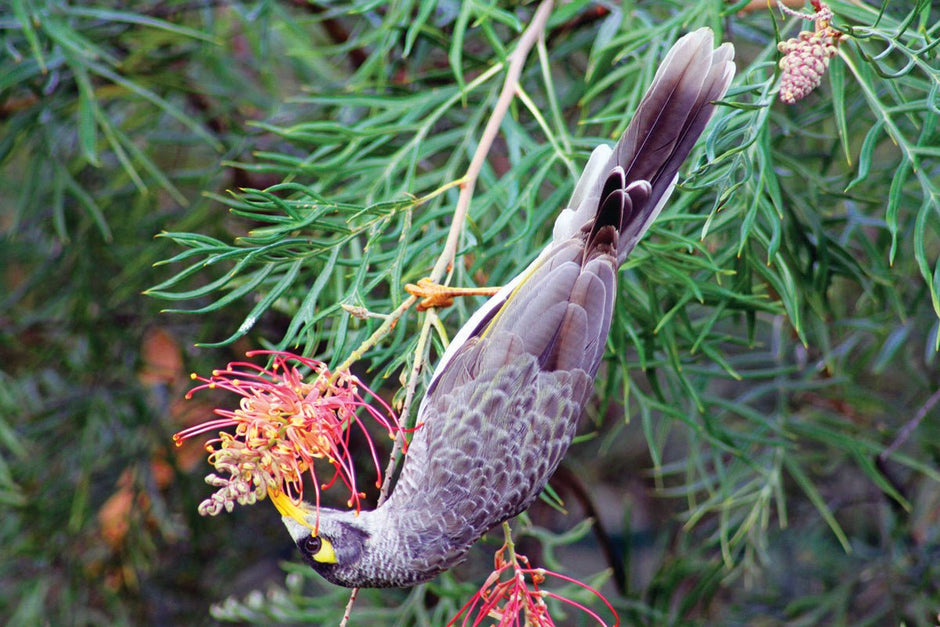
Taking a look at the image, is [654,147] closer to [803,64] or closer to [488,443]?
[803,64]

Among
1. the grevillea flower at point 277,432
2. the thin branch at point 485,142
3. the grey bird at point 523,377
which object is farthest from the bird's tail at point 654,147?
the grevillea flower at point 277,432

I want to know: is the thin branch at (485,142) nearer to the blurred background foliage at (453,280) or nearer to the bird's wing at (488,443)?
the blurred background foliage at (453,280)

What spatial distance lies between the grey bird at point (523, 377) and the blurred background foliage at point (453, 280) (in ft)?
0.28

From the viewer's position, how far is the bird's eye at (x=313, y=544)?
1.46 metres

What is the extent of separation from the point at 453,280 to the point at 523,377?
0.94 feet

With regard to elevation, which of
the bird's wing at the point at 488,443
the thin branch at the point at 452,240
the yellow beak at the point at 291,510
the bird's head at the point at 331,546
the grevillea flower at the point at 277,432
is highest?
the thin branch at the point at 452,240

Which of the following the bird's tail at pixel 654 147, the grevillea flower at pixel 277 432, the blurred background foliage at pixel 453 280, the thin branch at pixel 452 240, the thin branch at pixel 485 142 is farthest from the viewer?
the blurred background foliage at pixel 453 280

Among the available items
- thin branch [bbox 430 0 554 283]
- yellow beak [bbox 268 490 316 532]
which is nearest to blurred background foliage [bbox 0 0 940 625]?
thin branch [bbox 430 0 554 283]

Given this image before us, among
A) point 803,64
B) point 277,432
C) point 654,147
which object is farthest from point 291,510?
point 803,64

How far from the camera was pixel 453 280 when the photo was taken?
1731mm

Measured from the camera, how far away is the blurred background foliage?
1663 millimetres

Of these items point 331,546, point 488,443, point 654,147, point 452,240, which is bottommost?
point 331,546

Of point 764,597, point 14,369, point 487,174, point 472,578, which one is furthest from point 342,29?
point 764,597

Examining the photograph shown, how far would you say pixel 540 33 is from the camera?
1762mm
